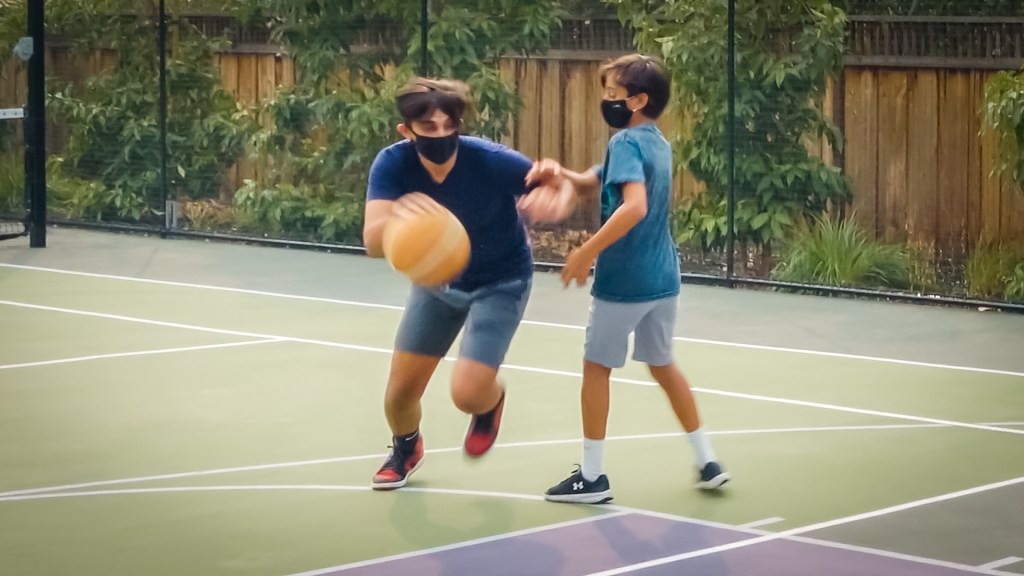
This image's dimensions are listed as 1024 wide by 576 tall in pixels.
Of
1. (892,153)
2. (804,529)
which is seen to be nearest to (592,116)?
(892,153)

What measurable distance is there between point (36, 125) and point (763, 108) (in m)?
6.77

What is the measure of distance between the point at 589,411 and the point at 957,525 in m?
1.52

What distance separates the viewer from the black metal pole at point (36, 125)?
17.2 meters

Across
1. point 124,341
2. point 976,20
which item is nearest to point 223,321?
point 124,341

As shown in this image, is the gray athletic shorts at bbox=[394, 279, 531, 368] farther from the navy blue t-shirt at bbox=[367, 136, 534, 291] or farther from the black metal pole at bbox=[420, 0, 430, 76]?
the black metal pole at bbox=[420, 0, 430, 76]

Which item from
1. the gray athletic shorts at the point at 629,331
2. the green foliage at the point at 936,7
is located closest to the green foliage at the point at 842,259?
the green foliage at the point at 936,7

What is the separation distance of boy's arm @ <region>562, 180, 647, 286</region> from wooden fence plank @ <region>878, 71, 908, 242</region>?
802 cm

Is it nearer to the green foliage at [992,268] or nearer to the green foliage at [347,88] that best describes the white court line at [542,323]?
the green foliage at [347,88]

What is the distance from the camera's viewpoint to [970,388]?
34.2 ft

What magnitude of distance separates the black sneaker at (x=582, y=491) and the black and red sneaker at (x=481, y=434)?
1.46ft

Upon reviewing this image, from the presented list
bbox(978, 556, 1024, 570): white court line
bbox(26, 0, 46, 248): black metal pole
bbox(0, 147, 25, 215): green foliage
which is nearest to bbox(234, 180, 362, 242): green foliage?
bbox(26, 0, 46, 248): black metal pole

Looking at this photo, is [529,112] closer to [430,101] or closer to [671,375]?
A: [671,375]

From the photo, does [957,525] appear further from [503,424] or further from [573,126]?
[573,126]

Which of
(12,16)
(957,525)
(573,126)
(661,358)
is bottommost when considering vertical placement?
(957,525)
